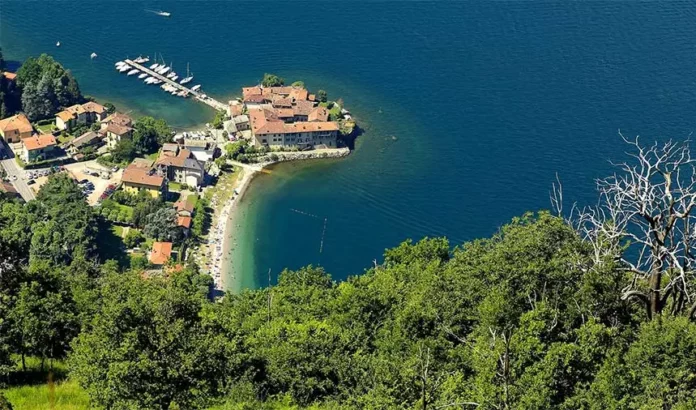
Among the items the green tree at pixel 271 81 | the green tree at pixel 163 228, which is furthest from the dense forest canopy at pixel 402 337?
the green tree at pixel 271 81

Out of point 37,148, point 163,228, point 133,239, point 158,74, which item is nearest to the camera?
point 133,239

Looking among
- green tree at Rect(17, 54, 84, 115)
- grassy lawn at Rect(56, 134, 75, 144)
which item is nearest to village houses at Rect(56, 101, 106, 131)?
grassy lawn at Rect(56, 134, 75, 144)

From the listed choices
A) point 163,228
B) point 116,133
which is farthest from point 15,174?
point 163,228

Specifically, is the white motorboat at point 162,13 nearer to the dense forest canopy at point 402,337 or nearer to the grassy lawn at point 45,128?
the grassy lawn at point 45,128

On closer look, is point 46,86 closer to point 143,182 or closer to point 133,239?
point 143,182

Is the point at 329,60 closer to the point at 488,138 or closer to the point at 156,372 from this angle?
the point at 488,138

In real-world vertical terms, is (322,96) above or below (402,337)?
above

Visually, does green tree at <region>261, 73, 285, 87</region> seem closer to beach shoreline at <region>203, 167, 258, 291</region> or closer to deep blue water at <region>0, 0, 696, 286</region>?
deep blue water at <region>0, 0, 696, 286</region>

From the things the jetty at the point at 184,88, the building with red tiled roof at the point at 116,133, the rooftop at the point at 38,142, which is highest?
the jetty at the point at 184,88
